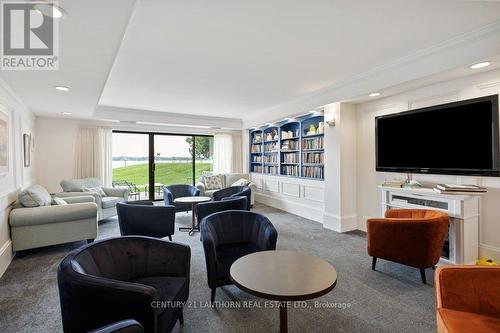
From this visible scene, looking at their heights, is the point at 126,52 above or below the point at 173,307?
above

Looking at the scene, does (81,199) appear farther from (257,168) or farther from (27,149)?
(257,168)

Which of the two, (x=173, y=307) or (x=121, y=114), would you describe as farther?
(x=121, y=114)

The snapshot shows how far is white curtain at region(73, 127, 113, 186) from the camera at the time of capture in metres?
5.88

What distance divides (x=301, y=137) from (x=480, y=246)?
3.53 meters

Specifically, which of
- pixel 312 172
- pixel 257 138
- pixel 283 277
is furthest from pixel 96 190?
pixel 283 277

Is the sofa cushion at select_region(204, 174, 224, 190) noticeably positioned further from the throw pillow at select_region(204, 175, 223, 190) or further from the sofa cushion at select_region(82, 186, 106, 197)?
the sofa cushion at select_region(82, 186, 106, 197)

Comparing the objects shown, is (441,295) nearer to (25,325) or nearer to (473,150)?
(473,150)

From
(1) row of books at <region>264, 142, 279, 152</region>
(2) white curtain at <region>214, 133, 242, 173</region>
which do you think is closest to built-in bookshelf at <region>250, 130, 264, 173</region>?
(1) row of books at <region>264, 142, 279, 152</region>

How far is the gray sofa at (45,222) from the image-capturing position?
325 centimetres

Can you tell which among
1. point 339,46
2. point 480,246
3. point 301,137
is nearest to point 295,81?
point 339,46

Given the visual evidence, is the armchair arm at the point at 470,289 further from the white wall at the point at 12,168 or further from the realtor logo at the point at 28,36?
the white wall at the point at 12,168

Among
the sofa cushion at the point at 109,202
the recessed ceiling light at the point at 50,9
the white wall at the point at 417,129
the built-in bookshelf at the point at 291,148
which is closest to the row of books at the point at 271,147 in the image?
the built-in bookshelf at the point at 291,148

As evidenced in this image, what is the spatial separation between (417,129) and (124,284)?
3.76 metres

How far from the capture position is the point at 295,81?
13.1ft
